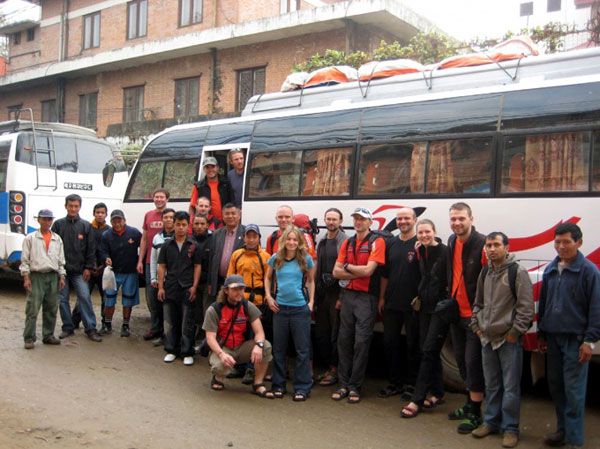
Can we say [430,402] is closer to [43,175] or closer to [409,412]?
[409,412]

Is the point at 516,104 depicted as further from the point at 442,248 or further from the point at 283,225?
the point at 283,225

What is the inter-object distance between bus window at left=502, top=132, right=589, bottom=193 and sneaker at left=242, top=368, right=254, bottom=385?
3.21 meters

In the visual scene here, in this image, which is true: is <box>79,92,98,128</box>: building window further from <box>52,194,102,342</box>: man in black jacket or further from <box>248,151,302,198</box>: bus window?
<box>248,151,302,198</box>: bus window

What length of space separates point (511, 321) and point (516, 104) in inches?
90.5

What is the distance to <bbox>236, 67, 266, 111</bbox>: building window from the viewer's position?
2003 cm

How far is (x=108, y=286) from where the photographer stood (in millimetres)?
7922

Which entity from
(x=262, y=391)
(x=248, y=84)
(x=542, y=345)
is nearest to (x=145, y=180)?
(x=262, y=391)

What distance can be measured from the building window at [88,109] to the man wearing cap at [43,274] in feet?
59.4

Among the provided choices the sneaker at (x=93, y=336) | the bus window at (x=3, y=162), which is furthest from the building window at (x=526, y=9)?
the sneaker at (x=93, y=336)

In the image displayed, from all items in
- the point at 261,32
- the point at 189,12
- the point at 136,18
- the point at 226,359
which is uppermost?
the point at 136,18

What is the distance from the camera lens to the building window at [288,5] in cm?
2217

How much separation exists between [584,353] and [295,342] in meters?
2.66

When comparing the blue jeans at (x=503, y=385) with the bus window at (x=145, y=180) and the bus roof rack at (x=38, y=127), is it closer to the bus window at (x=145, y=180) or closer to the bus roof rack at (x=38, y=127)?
the bus window at (x=145, y=180)

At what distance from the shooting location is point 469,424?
5090mm
